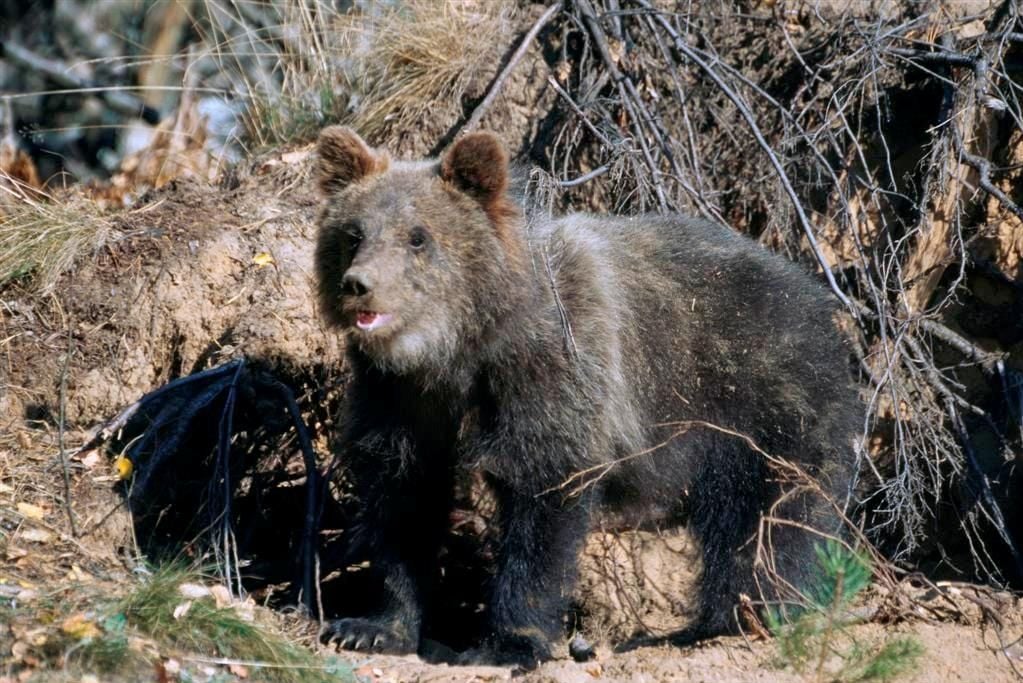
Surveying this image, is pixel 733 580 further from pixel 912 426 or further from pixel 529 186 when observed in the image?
pixel 529 186

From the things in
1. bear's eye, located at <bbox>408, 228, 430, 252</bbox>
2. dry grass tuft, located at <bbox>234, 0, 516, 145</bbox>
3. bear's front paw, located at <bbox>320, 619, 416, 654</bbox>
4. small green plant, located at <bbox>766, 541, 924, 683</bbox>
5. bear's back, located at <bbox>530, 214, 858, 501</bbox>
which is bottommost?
bear's front paw, located at <bbox>320, 619, 416, 654</bbox>

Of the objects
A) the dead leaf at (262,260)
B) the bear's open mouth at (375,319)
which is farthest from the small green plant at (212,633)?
the dead leaf at (262,260)

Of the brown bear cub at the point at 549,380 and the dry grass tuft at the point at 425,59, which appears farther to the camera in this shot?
the dry grass tuft at the point at 425,59

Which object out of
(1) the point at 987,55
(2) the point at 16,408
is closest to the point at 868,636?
(1) the point at 987,55

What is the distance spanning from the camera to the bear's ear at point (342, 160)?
5594 mm

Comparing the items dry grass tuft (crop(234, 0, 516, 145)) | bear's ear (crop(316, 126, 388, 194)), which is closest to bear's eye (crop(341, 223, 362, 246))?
bear's ear (crop(316, 126, 388, 194))

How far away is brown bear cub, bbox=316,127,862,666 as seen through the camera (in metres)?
5.33

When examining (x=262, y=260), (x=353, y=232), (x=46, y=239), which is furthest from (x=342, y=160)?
(x=46, y=239)

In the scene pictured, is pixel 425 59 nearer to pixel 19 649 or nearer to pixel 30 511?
pixel 30 511

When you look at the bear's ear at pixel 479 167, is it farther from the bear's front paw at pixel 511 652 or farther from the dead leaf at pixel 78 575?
the dead leaf at pixel 78 575

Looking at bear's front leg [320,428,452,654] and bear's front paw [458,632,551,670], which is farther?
bear's front leg [320,428,452,654]

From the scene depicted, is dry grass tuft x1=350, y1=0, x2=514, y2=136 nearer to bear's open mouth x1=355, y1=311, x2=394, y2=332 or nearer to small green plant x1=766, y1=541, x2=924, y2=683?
bear's open mouth x1=355, y1=311, x2=394, y2=332

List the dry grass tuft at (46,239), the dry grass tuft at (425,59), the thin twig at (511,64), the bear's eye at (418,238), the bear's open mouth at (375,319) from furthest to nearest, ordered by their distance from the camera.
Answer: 1. the dry grass tuft at (425,59)
2. the thin twig at (511,64)
3. the dry grass tuft at (46,239)
4. the bear's eye at (418,238)
5. the bear's open mouth at (375,319)

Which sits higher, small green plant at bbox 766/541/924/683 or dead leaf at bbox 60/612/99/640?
small green plant at bbox 766/541/924/683
